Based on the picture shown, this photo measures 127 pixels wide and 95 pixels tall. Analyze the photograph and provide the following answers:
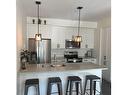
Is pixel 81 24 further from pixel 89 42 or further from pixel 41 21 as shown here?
pixel 41 21

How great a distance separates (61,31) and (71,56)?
1230mm

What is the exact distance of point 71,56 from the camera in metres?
6.05

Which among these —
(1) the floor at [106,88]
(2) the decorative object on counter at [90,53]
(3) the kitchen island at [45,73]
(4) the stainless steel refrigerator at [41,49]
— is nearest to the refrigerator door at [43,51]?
(4) the stainless steel refrigerator at [41,49]

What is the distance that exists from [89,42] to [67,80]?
314cm

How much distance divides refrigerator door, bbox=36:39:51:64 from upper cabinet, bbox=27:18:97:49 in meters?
0.25

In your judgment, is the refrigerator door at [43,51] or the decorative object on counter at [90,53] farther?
the decorative object on counter at [90,53]

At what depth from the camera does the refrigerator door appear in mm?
5363

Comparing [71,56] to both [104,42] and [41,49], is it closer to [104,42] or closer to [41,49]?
[41,49]

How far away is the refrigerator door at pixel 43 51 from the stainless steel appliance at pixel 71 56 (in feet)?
2.86

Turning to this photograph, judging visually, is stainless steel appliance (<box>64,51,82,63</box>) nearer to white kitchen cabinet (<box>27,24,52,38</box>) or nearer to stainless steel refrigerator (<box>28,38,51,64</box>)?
stainless steel refrigerator (<box>28,38,51,64</box>)

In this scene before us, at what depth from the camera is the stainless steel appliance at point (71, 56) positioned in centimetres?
578

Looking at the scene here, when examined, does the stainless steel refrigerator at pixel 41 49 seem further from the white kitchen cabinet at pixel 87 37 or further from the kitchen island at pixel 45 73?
the kitchen island at pixel 45 73
